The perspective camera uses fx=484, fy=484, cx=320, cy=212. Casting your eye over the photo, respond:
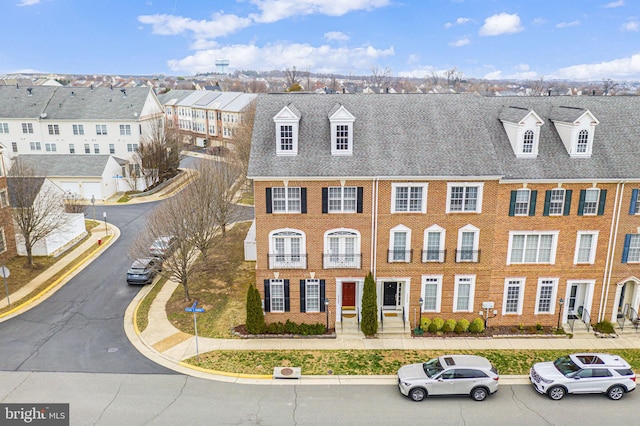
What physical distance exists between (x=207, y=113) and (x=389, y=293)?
2950 inches

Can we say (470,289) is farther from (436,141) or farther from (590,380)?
(436,141)

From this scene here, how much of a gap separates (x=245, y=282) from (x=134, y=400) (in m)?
13.6

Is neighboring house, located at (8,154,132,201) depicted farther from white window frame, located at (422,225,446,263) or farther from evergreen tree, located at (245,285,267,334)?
white window frame, located at (422,225,446,263)

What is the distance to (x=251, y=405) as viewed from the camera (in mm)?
20578

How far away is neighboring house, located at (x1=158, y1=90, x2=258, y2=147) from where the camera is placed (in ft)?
294

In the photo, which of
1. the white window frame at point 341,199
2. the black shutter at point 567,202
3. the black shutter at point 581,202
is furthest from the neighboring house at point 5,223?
the black shutter at point 581,202

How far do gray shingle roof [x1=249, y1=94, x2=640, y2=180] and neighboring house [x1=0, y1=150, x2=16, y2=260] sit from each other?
859 inches

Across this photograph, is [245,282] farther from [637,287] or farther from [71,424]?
[637,287]

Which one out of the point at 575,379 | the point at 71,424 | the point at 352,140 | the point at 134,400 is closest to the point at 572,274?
the point at 575,379

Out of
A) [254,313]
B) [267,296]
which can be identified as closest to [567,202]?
[267,296]

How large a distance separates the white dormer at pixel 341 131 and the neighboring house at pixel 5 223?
26.1 metres

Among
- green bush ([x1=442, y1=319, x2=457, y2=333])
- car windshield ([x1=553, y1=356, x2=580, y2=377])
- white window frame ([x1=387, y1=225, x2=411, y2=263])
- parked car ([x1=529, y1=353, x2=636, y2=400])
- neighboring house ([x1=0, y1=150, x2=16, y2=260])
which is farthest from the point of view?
neighboring house ([x1=0, y1=150, x2=16, y2=260])

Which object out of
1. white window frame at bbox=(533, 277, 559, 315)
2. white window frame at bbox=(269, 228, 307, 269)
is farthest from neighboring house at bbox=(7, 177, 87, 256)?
white window frame at bbox=(533, 277, 559, 315)

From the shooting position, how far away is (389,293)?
28.5m
